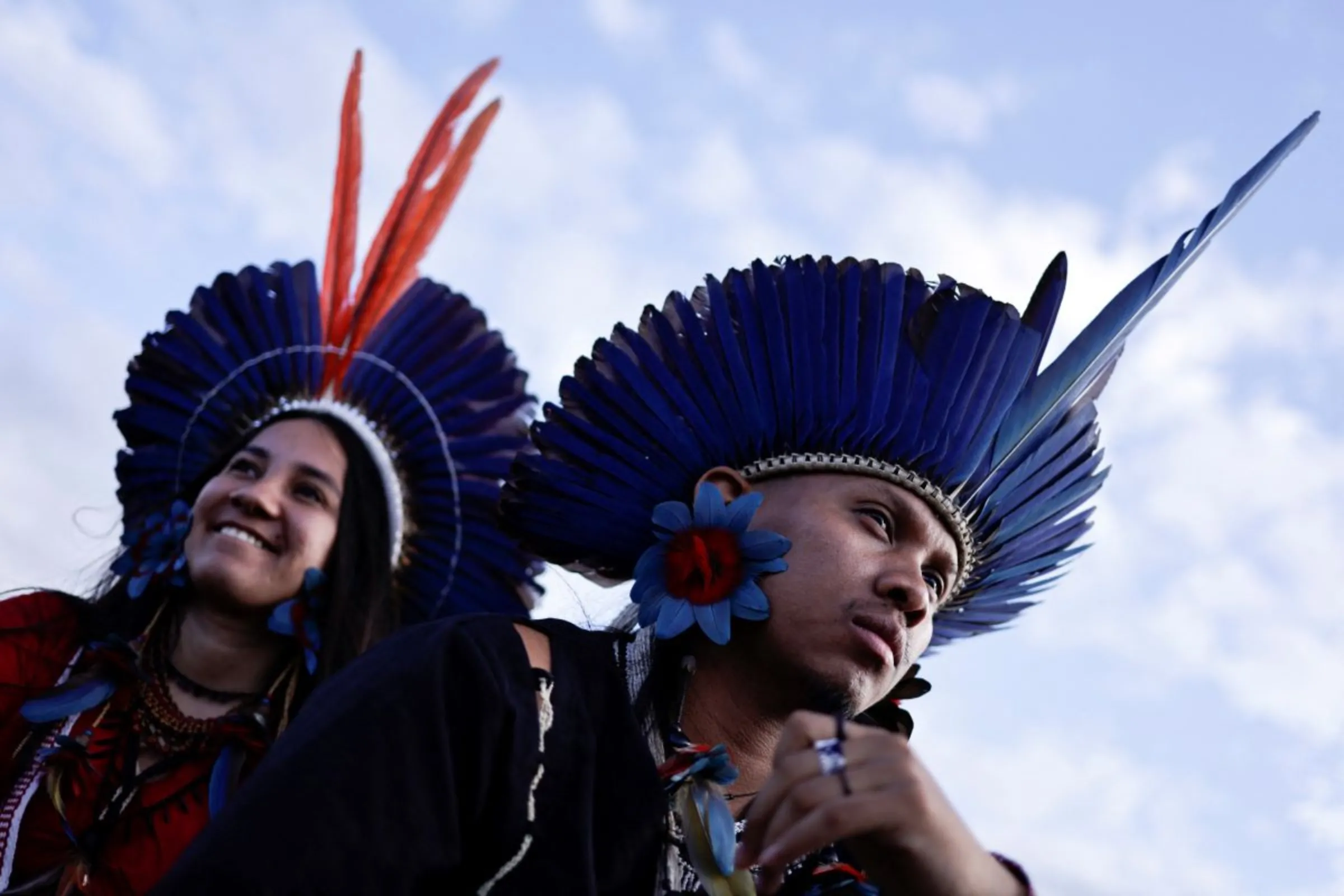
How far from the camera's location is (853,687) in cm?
251

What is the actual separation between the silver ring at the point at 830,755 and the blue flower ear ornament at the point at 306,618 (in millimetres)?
2545

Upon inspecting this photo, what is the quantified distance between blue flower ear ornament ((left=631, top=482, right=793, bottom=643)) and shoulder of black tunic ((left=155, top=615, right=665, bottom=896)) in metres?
0.25

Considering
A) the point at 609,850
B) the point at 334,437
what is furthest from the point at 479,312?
the point at 609,850

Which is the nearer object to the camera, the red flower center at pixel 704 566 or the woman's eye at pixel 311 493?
the red flower center at pixel 704 566

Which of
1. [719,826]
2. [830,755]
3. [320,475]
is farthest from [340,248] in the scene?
[830,755]

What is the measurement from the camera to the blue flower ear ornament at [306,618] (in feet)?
13.3

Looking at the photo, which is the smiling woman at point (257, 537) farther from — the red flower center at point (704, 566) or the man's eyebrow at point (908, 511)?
the man's eyebrow at point (908, 511)

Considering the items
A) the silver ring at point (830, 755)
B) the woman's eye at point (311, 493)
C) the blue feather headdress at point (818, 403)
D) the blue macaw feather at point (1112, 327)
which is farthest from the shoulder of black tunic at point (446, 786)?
the woman's eye at point (311, 493)

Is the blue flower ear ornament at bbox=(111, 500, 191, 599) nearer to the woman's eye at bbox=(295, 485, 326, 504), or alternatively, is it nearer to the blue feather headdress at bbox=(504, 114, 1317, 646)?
the woman's eye at bbox=(295, 485, 326, 504)

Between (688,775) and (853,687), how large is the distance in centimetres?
33

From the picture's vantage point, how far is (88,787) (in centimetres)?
363

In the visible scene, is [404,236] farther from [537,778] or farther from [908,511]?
[537,778]

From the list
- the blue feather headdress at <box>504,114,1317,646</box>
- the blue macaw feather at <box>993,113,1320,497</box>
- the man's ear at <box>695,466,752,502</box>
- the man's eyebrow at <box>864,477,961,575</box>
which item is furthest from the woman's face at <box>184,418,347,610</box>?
the blue macaw feather at <box>993,113,1320,497</box>

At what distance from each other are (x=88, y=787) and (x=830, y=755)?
2.50 meters
